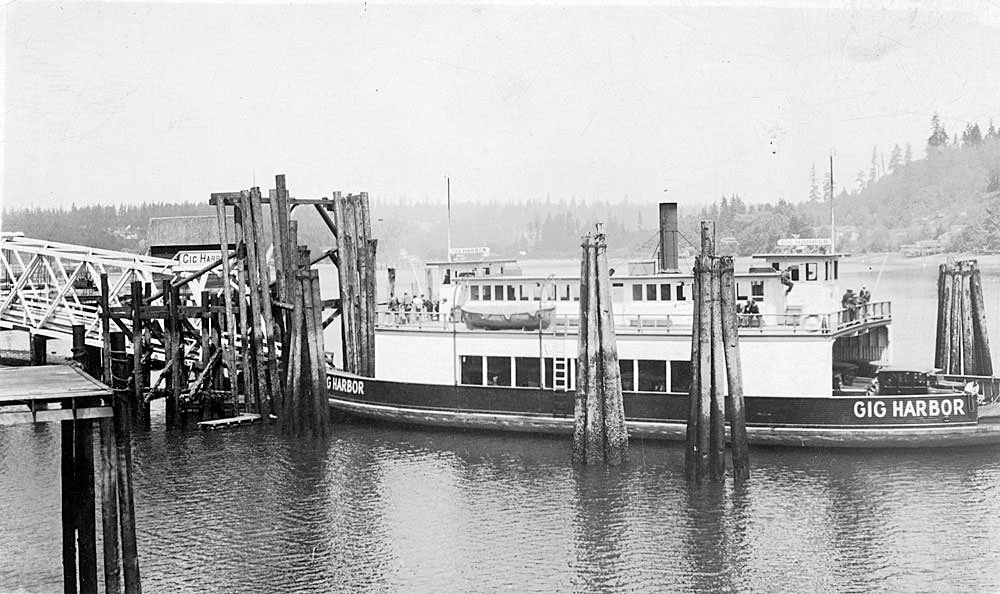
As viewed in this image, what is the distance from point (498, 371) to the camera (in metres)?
28.8

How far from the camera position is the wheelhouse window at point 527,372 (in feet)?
93.1

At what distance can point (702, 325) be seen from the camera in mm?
21672

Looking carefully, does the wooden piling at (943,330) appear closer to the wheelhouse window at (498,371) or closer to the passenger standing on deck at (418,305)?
the wheelhouse window at (498,371)

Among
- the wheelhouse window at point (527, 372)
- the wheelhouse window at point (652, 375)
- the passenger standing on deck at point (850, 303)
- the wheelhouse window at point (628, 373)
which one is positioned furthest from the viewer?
the wheelhouse window at point (527, 372)

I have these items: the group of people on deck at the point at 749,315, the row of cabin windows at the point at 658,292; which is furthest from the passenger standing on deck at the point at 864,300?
the row of cabin windows at the point at 658,292

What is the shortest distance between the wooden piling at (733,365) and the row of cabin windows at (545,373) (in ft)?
13.0

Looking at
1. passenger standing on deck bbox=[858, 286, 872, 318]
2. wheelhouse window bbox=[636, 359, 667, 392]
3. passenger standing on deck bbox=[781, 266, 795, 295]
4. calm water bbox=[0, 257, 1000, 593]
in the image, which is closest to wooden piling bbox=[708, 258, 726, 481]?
calm water bbox=[0, 257, 1000, 593]

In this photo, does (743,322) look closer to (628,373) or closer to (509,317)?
(628,373)

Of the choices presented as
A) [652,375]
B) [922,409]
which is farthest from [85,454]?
[922,409]

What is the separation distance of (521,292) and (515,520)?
457 inches

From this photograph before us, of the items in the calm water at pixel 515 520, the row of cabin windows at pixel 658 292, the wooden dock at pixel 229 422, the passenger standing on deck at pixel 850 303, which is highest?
the row of cabin windows at pixel 658 292

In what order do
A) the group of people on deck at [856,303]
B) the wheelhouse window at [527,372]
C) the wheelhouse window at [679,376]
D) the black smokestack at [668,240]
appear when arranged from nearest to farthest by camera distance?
1. the wheelhouse window at [679,376]
2. the group of people on deck at [856,303]
3. the wheelhouse window at [527,372]
4. the black smokestack at [668,240]

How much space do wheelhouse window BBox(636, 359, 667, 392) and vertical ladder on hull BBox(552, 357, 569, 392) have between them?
209cm

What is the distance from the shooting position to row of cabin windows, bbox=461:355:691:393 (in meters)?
26.6
